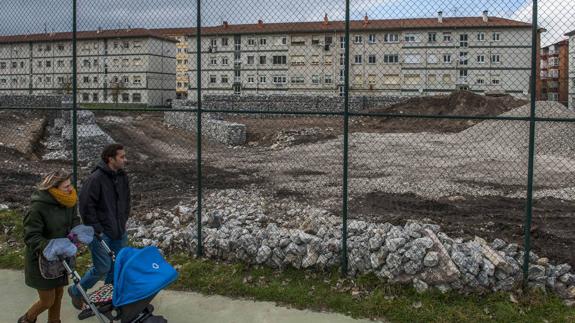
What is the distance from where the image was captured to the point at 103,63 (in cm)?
938

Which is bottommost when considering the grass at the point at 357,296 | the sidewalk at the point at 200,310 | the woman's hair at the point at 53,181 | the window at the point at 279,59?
the sidewalk at the point at 200,310

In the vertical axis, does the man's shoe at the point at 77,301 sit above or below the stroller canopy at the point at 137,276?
below

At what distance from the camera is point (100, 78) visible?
9.81 meters

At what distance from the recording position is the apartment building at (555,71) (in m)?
6.17

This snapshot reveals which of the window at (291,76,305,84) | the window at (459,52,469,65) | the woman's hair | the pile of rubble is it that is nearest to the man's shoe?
the woman's hair

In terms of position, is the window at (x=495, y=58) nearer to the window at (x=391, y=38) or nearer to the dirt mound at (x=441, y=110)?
the window at (x=391, y=38)

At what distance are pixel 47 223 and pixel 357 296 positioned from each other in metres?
3.22

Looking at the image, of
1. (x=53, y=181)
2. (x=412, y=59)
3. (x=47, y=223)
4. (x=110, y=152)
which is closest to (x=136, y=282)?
(x=47, y=223)

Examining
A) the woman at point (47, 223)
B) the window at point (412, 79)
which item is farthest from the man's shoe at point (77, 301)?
the window at point (412, 79)

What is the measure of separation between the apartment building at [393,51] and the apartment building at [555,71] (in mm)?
210

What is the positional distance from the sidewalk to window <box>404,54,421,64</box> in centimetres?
373

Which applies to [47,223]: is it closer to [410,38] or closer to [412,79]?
[410,38]

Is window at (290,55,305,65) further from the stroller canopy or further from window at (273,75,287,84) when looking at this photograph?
the stroller canopy

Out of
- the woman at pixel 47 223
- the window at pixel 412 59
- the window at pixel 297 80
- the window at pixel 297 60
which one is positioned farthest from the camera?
the window at pixel 297 80
